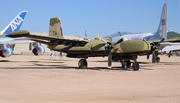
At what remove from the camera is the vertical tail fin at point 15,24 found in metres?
42.3

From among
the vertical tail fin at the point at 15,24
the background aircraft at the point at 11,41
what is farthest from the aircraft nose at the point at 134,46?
the vertical tail fin at the point at 15,24

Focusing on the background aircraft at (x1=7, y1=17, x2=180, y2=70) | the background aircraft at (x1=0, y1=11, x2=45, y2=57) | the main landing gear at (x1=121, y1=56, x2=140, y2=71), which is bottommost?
the main landing gear at (x1=121, y1=56, x2=140, y2=71)

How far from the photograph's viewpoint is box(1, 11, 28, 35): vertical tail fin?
42263 mm

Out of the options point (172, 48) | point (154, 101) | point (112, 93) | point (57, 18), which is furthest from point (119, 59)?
point (172, 48)

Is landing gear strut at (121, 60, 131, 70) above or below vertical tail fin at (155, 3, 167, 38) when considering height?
below

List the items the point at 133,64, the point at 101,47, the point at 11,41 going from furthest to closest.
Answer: the point at 11,41 → the point at 101,47 → the point at 133,64

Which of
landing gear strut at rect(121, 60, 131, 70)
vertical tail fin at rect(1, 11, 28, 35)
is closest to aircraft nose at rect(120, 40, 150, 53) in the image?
landing gear strut at rect(121, 60, 131, 70)

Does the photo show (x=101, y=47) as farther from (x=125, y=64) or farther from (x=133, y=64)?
(x=133, y=64)

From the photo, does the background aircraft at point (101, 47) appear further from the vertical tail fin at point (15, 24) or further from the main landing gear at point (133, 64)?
the vertical tail fin at point (15, 24)

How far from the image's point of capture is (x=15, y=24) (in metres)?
43.6

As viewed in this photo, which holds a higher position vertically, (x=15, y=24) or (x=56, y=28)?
(x=15, y=24)

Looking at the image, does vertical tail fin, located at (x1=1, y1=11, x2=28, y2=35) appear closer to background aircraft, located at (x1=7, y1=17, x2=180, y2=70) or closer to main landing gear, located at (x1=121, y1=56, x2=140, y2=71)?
background aircraft, located at (x1=7, y1=17, x2=180, y2=70)

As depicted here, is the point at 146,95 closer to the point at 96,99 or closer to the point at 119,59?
the point at 96,99

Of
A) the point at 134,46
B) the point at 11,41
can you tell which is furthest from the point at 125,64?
the point at 11,41
